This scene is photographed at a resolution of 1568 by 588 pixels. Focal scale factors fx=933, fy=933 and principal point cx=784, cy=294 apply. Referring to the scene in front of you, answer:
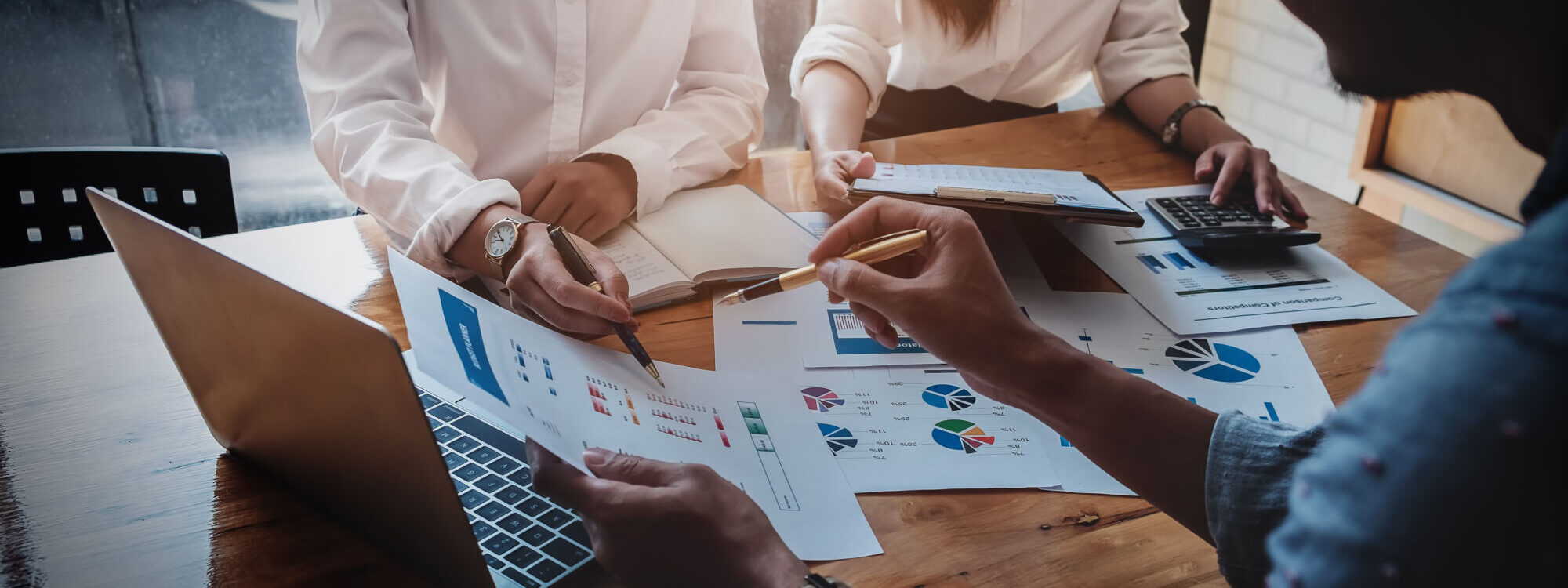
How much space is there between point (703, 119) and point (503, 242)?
0.42 m

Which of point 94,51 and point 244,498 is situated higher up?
point 94,51

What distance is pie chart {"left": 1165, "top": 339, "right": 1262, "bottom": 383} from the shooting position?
2.80 ft

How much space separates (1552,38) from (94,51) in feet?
8.41

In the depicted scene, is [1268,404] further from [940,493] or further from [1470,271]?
[1470,271]

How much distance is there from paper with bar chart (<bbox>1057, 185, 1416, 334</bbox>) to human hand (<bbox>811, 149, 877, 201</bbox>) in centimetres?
27

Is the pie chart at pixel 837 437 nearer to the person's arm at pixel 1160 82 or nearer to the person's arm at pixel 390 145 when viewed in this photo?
the person's arm at pixel 390 145

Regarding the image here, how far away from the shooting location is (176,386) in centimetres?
80

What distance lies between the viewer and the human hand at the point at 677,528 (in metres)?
0.59

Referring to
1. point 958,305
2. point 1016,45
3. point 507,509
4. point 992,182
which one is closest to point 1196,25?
point 1016,45

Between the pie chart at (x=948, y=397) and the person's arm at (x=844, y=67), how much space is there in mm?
590

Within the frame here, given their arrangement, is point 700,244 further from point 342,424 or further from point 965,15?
point 965,15

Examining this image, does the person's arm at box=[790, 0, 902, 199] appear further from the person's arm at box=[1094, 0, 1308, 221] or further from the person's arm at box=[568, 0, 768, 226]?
the person's arm at box=[1094, 0, 1308, 221]

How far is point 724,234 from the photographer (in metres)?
1.07

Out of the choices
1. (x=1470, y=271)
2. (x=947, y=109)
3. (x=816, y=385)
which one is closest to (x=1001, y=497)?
(x=816, y=385)
